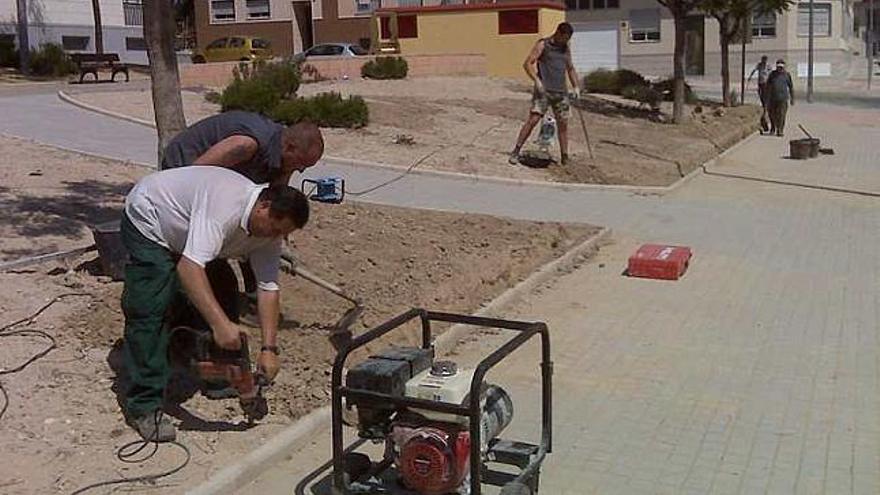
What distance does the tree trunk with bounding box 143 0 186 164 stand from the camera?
25.4 ft

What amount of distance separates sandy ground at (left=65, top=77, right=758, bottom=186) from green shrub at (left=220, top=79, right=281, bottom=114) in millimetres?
645

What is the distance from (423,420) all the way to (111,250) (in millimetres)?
3602

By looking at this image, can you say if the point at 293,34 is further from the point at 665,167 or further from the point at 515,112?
the point at 665,167

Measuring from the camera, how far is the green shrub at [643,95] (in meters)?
26.3

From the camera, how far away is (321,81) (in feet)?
86.9

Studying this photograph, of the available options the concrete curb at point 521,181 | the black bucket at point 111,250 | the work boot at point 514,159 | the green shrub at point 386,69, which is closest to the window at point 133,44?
the green shrub at point 386,69

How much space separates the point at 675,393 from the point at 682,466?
1085mm

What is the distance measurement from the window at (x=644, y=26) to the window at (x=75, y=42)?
26432 mm

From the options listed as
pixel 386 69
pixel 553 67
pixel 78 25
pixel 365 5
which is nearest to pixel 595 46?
pixel 365 5

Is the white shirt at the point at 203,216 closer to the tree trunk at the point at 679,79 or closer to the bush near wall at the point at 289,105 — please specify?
the bush near wall at the point at 289,105

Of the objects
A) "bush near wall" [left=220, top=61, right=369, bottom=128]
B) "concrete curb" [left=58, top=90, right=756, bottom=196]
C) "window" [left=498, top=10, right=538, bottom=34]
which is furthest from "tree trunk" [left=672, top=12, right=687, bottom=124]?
"bush near wall" [left=220, top=61, right=369, bottom=128]

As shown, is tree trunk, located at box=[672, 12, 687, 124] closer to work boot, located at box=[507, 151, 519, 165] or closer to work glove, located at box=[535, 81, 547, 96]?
work boot, located at box=[507, 151, 519, 165]

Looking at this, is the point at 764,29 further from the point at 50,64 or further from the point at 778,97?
the point at 50,64

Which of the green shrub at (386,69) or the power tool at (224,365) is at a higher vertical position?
A: the green shrub at (386,69)
